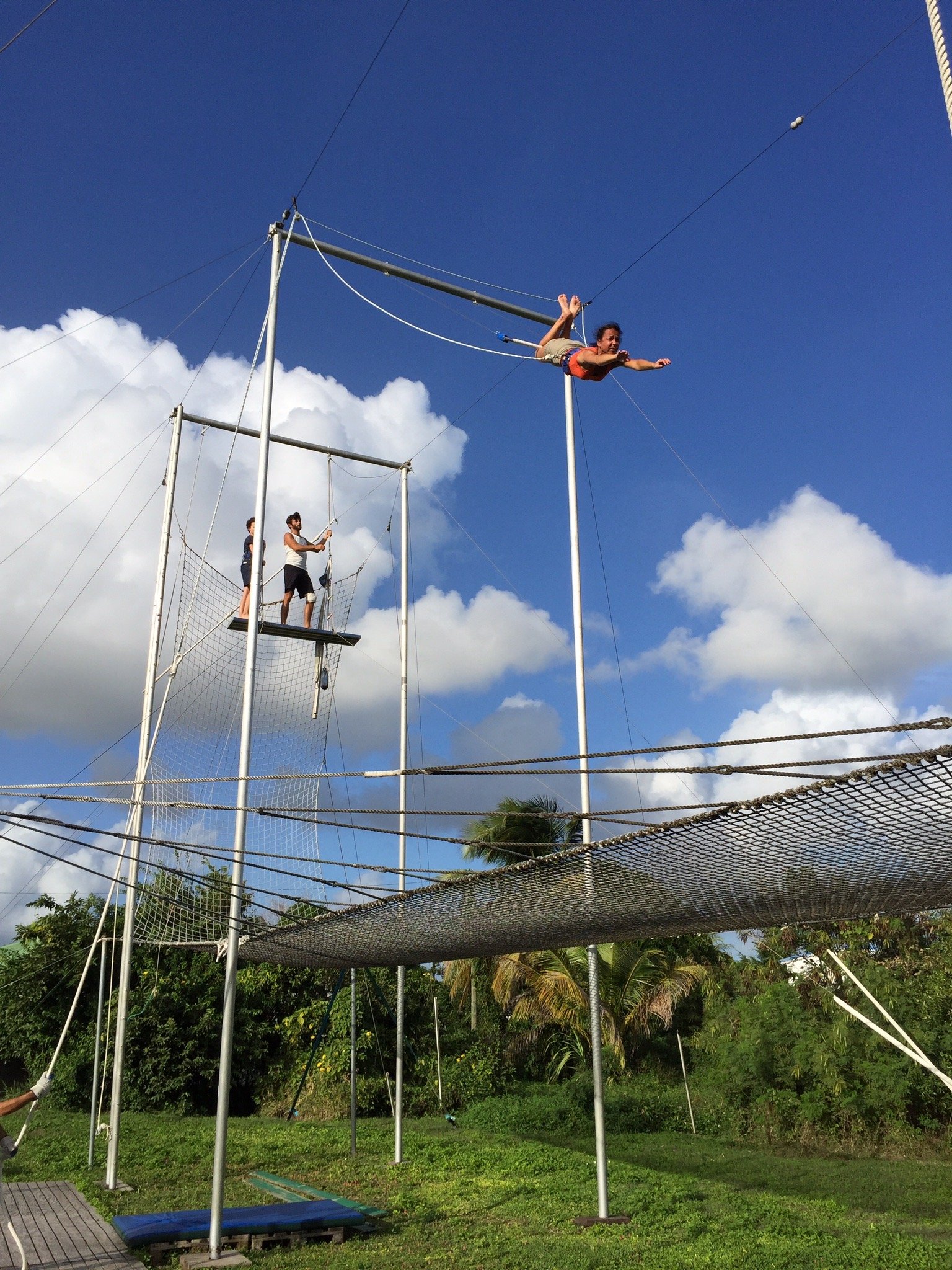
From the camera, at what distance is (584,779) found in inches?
262

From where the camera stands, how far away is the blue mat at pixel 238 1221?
5688mm

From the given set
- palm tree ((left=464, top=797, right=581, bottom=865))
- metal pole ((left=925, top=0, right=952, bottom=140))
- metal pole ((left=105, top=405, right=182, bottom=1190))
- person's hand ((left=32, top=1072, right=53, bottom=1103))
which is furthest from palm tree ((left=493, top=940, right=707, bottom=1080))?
metal pole ((left=925, top=0, right=952, bottom=140))

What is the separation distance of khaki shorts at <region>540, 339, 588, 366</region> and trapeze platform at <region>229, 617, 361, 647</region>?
2.69m

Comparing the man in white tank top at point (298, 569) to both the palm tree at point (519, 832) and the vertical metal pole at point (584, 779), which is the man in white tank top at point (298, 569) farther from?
the palm tree at point (519, 832)

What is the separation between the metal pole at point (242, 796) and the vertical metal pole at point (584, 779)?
82.1 inches

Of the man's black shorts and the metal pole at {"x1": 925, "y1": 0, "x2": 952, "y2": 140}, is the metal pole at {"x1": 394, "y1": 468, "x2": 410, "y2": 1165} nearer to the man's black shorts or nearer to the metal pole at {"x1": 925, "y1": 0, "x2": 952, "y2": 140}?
the man's black shorts

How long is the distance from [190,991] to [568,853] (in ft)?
36.3

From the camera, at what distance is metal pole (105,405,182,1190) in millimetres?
7566

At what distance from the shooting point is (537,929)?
19.7ft

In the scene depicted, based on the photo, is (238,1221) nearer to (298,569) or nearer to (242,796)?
(242,796)

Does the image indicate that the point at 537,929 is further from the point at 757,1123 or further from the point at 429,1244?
the point at 757,1123

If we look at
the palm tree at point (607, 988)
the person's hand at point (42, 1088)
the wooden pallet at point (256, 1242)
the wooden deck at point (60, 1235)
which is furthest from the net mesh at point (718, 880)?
the palm tree at point (607, 988)

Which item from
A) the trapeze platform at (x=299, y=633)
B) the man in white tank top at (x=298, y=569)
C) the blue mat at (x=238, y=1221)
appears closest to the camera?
the blue mat at (x=238, y=1221)

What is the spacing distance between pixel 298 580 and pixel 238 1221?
5.04 metres
